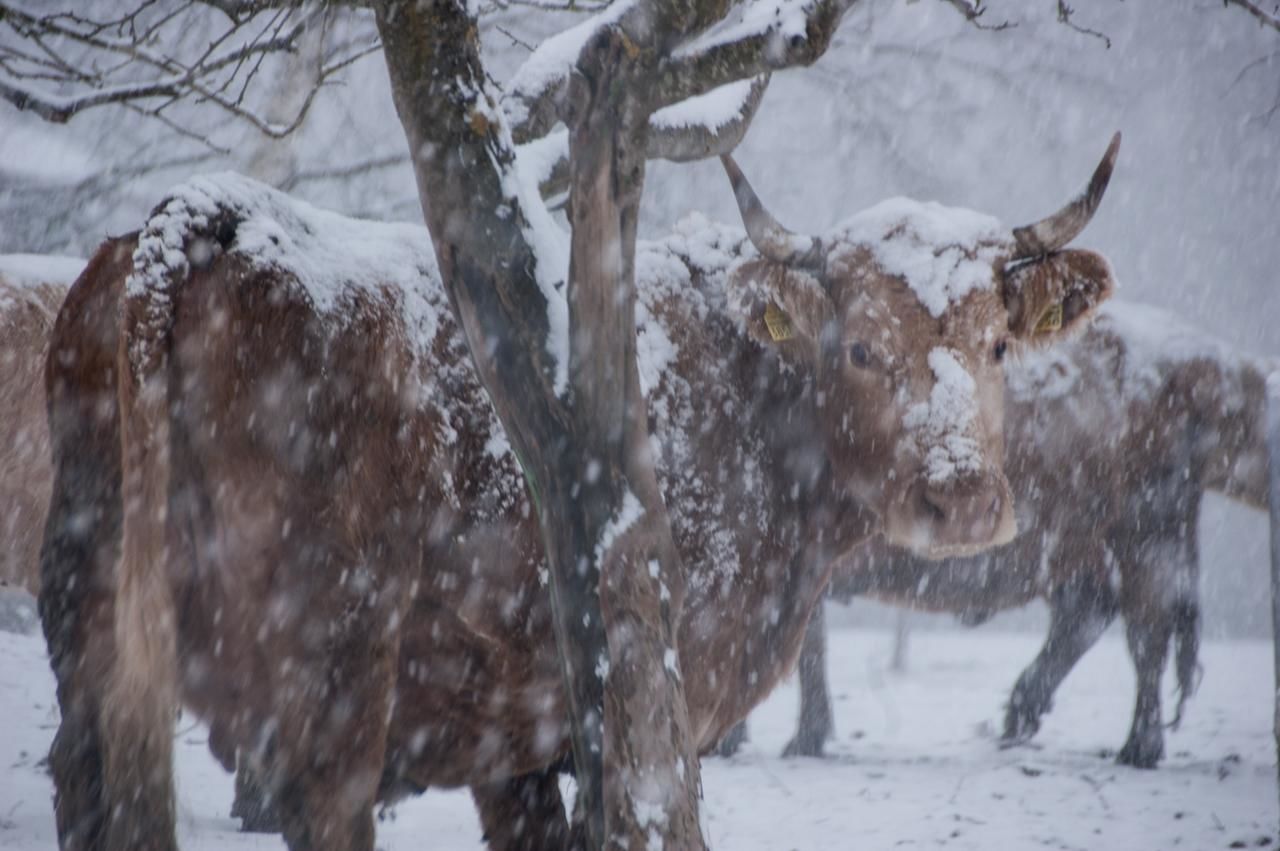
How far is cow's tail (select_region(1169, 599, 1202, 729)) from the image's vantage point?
24.4ft

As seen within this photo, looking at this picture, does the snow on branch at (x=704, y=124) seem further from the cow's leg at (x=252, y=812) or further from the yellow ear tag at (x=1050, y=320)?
the cow's leg at (x=252, y=812)

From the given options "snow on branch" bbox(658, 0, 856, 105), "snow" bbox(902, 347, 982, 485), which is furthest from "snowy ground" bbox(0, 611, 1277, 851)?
"snow on branch" bbox(658, 0, 856, 105)

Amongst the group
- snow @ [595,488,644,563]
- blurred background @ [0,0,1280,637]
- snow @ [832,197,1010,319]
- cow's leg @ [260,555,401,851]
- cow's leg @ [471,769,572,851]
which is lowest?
cow's leg @ [471,769,572,851]

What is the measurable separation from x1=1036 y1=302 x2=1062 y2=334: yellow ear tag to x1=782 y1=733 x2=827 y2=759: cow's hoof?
13.7 feet

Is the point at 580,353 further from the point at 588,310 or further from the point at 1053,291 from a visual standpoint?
the point at 1053,291

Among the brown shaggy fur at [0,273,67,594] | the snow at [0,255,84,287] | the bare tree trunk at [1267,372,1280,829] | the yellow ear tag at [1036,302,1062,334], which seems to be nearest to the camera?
the yellow ear tag at [1036,302,1062,334]

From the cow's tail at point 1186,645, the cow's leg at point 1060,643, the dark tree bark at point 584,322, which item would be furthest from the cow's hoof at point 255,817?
the cow's tail at point 1186,645

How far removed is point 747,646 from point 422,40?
198cm

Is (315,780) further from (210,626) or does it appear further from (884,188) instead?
(884,188)

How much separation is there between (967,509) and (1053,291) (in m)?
0.96

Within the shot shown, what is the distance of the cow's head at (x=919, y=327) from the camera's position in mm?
3258

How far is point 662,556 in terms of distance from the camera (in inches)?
97.9

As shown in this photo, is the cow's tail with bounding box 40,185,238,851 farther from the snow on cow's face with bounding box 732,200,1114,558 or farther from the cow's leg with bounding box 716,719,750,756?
the cow's leg with bounding box 716,719,750,756

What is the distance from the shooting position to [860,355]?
350cm
